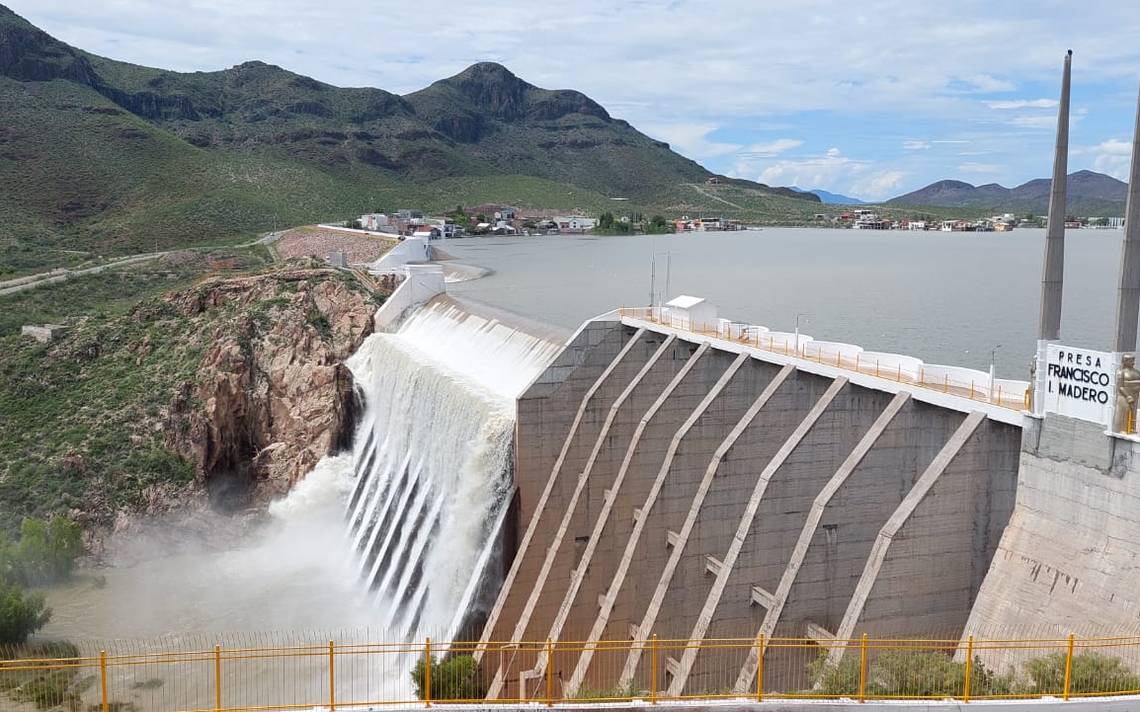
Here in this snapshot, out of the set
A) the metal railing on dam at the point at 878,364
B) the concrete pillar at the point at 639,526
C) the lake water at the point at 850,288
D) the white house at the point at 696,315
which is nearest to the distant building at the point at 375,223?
the lake water at the point at 850,288

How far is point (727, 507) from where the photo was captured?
19219 millimetres

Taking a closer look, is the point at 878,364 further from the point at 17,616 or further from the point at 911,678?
the point at 17,616

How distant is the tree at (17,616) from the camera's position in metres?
25.5

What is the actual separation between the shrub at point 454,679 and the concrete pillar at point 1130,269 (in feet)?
43.0


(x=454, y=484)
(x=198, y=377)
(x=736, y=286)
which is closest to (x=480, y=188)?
(x=736, y=286)

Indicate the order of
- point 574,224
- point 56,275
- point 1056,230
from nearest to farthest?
point 1056,230, point 56,275, point 574,224

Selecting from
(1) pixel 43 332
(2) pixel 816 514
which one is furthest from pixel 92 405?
(2) pixel 816 514

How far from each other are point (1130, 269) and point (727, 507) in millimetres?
8600

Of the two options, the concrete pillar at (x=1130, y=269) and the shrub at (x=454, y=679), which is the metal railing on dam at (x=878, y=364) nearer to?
the concrete pillar at (x=1130, y=269)

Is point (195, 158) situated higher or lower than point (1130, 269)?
higher

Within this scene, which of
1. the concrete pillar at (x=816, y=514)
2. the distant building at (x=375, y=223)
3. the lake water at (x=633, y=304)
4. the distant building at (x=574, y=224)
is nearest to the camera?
the concrete pillar at (x=816, y=514)

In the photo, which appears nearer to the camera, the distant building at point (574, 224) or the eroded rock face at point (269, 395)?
the eroded rock face at point (269, 395)

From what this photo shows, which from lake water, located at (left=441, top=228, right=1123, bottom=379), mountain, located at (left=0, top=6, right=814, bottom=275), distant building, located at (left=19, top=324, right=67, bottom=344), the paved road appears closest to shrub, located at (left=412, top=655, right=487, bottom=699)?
lake water, located at (left=441, top=228, right=1123, bottom=379)

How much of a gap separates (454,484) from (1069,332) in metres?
27.3
